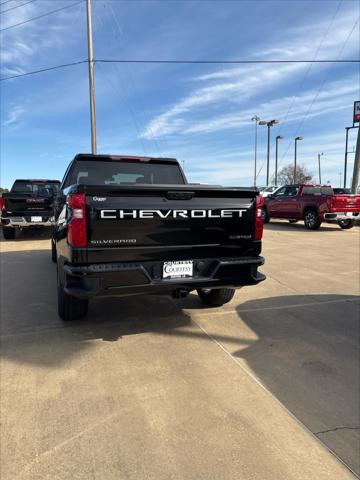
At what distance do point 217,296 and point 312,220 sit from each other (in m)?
11.2

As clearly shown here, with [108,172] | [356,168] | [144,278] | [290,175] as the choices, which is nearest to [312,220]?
[356,168]

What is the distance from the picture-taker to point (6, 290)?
5.89m

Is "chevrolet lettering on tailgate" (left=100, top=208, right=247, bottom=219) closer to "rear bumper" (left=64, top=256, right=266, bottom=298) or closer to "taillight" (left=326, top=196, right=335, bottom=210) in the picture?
"rear bumper" (left=64, top=256, right=266, bottom=298)

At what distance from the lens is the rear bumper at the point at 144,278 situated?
3422 millimetres

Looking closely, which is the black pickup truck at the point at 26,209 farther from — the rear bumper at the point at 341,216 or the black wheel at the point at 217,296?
the rear bumper at the point at 341,216

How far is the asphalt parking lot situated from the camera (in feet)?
7.29

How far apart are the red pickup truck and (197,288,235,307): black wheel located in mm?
10400

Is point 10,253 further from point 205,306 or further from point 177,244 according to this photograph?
point 177,244

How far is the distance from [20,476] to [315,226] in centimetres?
1449

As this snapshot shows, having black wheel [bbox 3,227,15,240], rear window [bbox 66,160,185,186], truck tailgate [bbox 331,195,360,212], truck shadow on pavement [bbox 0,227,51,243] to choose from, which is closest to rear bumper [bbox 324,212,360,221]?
truck tailgate [bbox 331,195,360,212]

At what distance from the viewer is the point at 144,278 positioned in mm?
3549

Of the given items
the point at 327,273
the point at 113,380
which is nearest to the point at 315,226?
the point at 327,273

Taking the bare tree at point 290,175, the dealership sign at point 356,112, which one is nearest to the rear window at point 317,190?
the dealership sign at point 356,112

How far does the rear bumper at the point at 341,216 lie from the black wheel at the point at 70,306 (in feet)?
39.1
